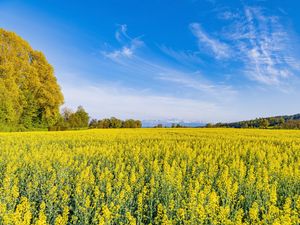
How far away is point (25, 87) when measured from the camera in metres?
39.6

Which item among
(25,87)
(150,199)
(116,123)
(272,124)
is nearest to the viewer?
(150,199)

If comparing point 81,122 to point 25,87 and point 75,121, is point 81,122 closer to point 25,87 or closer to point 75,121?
point 75,121

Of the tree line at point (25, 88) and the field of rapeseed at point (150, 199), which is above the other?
the tree line at point (25, 88)

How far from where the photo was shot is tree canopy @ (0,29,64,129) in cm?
3584

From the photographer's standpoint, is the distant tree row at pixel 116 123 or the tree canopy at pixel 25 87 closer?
the tree canopy at pixel 25 87

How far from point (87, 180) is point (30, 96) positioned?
37.1 metres

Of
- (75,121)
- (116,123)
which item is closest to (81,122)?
(75,121)

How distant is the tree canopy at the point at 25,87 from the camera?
118 feet

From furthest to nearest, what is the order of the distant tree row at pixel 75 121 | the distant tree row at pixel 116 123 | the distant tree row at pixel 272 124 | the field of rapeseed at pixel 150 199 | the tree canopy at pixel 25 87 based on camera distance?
the distant tree row at pixel 116 123, the distant tree row at pixel 272 124, the distant tree row at pixel 75 121, the tree canopy at pixel 25 87, the field of rapeseed at pixel 150 199

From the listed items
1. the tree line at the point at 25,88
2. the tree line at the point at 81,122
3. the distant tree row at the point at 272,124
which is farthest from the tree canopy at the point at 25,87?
the distant tree row at the point at 272,124

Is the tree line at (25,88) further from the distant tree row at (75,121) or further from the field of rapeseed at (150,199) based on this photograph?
the field of rapeseed at (150,199)

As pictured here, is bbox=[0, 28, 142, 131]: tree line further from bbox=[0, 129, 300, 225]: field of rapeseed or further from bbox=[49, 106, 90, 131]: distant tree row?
bbox=[0, 129, 300, 225]: field of rapeseed

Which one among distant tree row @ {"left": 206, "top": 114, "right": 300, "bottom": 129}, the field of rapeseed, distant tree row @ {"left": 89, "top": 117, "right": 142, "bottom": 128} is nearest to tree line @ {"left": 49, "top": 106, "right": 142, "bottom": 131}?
distant tree row @ {"left": 89, "top": 117, "right": 142, "bottom": 128}

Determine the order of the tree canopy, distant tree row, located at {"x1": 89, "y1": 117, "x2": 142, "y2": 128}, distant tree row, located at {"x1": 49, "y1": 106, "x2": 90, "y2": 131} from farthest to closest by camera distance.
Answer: distant tree row, located at {"x1": 89, "y1": 117, "x2": 142, "y2": 128} → distant tree row, located at {"x1": 49, "y1": 106, "x2": 90, "y2": 131} → the tree canopy
